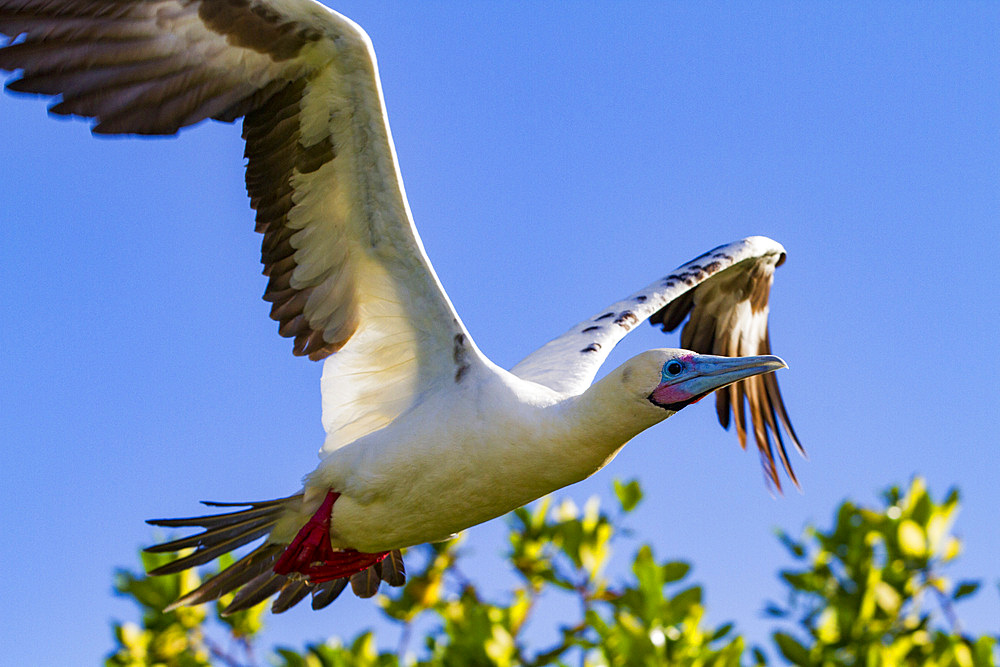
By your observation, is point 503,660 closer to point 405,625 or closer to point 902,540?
point 405,625

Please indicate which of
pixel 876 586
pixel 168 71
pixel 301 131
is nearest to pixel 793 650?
A: pixel 876 586

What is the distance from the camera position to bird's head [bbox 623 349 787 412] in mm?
3984

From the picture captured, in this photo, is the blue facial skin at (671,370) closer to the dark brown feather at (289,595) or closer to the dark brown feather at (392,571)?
the dark brown feather at (392,571)

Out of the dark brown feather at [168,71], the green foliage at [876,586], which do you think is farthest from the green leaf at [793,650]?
the dark brown feather at [168,71]

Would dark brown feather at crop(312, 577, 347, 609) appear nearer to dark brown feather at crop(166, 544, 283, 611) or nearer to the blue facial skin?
dark brown feather at crop(166, 544, 283, 611)

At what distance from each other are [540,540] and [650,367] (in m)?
3.22

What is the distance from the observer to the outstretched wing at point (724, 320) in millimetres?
5980

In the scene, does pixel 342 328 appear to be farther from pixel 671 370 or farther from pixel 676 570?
pixel 676 570

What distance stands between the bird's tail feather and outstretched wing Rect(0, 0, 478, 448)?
57 cm

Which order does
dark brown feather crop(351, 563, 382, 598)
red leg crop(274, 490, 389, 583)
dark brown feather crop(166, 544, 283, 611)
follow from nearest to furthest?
red leg crop(274, 490, 389, 583)
dark brown feather crop(166, 544, 283, 611)
dark brown feather crop(351, 563, 382, 598)

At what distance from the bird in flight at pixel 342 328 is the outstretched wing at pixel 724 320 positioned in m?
0.33

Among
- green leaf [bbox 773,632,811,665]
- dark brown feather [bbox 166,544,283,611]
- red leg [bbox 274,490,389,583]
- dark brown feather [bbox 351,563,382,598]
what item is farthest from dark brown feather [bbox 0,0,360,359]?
green leaf [bbox 773,632,811,665]

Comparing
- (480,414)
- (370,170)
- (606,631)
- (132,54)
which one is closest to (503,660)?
(606,631)

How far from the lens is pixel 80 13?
3971 mm
